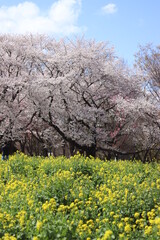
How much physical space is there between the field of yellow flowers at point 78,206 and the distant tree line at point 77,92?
1222 cm

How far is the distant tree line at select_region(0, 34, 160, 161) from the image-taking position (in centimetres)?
2489

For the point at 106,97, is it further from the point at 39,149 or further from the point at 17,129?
the point at 39,149

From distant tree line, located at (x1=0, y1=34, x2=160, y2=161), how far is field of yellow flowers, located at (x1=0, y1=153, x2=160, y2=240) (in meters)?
12.2

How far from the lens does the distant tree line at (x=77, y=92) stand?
81.7ft

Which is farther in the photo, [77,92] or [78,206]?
[77,92]

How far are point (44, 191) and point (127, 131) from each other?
822 inches

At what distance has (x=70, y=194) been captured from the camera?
28.4 ft

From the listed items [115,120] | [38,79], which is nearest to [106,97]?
[115,120]

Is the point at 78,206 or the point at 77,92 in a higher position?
the point at 77,92

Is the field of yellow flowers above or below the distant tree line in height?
below

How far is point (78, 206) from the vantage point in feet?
26.2

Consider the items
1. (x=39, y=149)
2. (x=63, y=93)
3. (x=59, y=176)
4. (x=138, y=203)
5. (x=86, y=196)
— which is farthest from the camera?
(x=39, y=149)

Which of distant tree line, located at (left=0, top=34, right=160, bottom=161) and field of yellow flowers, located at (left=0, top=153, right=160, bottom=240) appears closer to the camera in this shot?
field of yellow flowers, located at (left=0, top=153, right=160, bottom=240)

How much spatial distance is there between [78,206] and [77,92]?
731 inches
